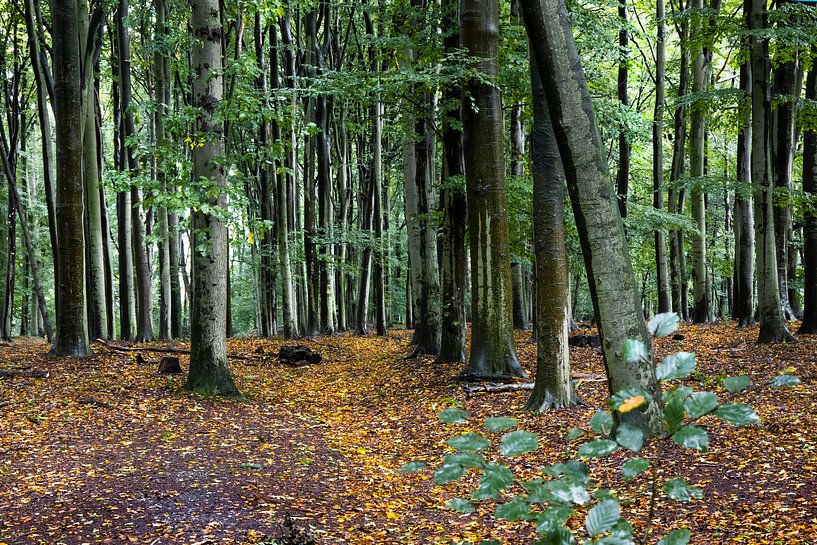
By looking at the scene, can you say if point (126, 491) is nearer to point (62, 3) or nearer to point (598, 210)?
point (598, 210)

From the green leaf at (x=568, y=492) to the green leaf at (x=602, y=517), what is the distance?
0.04 meters

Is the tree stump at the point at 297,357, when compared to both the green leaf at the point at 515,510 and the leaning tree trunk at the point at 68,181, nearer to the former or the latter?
the leaning tree trunk at the point at 68,181

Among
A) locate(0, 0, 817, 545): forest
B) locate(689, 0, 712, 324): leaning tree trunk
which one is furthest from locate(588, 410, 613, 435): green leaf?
locate(689, 0, 712, 324): leaning tree trunk

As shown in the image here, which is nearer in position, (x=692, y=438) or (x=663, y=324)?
(x=692, y=438)

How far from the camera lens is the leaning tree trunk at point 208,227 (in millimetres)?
8516

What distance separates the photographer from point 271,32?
55.8 feet

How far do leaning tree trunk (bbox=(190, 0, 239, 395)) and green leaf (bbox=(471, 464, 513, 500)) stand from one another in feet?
23.9

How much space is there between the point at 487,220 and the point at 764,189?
180 inches

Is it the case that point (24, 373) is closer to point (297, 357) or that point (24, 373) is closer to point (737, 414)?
point (297, 357)

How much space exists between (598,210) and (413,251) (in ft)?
32.2

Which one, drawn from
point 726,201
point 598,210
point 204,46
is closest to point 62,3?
point 204,46

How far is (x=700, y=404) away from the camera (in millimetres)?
1551

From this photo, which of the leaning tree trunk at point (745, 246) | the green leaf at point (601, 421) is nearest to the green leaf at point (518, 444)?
the green leaf at point (601, 421)

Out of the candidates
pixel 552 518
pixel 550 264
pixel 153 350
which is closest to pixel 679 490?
pixel 552 518
